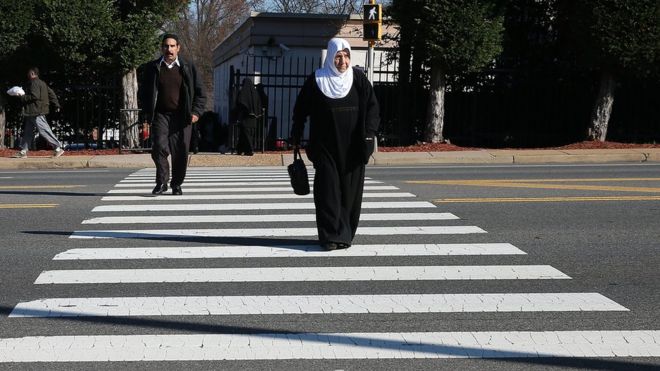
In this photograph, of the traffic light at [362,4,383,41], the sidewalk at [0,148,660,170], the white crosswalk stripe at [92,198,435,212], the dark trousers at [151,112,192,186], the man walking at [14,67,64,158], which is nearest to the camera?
the white crosswalk stripe at [92,198,435,212]

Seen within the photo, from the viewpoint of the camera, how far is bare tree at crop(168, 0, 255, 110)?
179ft

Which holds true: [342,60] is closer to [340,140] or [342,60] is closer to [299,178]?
[340,140]

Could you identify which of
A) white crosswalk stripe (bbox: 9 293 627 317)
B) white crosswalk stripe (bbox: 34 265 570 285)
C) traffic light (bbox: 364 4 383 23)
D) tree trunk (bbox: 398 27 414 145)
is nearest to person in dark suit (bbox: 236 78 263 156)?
traffic light (bbox: 364 4 383 23)

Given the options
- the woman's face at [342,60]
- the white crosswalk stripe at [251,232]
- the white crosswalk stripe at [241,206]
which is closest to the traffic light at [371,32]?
the white crosswalk stripe at [241,206]

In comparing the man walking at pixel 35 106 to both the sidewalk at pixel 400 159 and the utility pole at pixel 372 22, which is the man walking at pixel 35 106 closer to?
the sidewalk at pixel 400 159

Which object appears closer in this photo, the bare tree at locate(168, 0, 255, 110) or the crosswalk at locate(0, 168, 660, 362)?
the crosswalk at locate(0, 168, 660, 362)

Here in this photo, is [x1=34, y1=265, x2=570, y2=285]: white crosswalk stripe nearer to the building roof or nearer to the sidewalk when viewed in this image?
the sidewalk

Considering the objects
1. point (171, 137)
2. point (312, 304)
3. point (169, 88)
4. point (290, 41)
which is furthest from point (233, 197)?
point (290, 41)

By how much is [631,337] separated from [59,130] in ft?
69.1

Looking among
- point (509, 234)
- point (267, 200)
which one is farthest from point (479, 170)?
point (509, 234)

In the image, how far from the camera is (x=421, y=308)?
6.29 metres

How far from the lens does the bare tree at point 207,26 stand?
2151 inches

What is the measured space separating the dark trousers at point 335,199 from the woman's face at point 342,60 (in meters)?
0.75

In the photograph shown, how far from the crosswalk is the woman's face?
5.00 ft
